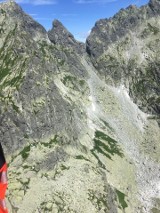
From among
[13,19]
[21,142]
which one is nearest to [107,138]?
[21,142]

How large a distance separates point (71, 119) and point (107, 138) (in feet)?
81.6

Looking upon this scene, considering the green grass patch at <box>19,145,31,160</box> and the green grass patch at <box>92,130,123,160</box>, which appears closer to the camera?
the green grass patch at <box>19,145,31,160</box>

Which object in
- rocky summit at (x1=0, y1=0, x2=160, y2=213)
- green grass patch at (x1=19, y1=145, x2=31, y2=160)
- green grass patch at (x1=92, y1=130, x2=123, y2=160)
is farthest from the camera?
green grass patch at (x1=92, y1=130, x2=123, y2=160)

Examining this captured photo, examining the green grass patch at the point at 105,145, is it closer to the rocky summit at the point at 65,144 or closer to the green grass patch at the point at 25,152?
the rocky summit at the point at 65,144

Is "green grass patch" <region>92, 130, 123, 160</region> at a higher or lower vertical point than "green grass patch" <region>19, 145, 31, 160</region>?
lower

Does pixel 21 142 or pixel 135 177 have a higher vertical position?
pixel 21 142

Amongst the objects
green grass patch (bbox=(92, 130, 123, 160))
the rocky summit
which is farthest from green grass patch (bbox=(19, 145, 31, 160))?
green grass patch (bbox=(92, 130, 123, 160))

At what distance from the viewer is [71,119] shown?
464 ft

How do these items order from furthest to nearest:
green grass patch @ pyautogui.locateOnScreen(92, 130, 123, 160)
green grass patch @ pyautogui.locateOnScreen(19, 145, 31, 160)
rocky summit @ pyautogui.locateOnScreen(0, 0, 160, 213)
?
green grass patch @ pyautogui.locateOnScreen(92, 130, 123, 160) < green grass patch @ pyautogui.locateOnScreen(19, 145, 31, 160) < rocky summit @ pyautogui.locateOnScreen(0, 0, 160, 213)

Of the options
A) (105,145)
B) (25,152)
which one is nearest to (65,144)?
(25,152)

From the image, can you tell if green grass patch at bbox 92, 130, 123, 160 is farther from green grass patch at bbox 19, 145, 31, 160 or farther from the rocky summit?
green grass patch at bbox 19, 145, 31, 160

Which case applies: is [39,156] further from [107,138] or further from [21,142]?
[107,138]

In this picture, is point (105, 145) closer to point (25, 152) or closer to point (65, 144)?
point (65, 144)

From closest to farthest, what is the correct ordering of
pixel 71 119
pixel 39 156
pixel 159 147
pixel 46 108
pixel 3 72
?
pixel 39 156
pixel 46 108
pixel 71 119
pixel 3 72
pixel 159 147
